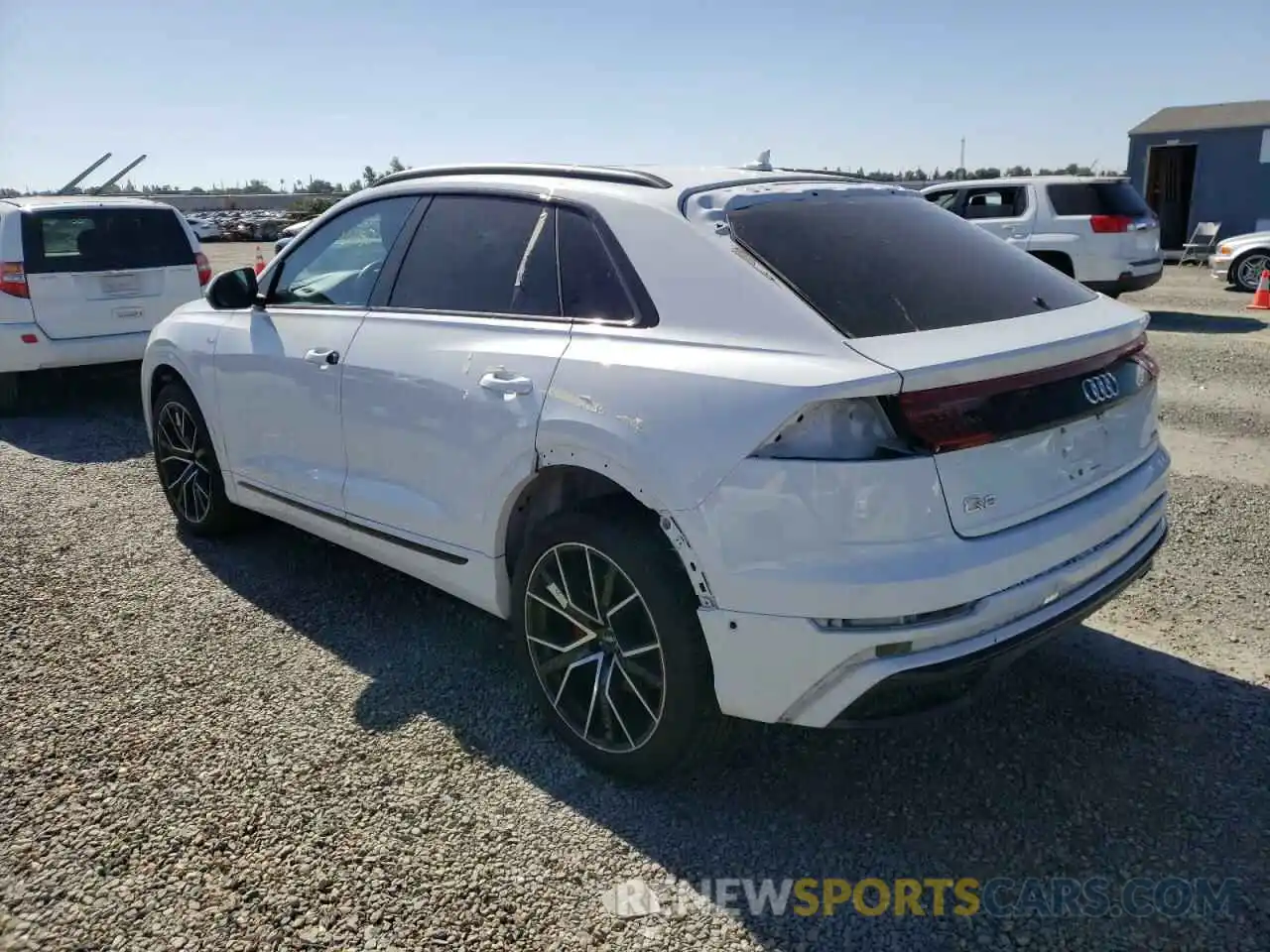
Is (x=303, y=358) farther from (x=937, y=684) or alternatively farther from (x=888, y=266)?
(x=937, y=684)

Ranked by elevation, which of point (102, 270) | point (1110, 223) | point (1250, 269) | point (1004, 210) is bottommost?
point (1250, 269)

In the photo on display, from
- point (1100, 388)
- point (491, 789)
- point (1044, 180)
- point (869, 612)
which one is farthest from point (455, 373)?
point (1044, 180)

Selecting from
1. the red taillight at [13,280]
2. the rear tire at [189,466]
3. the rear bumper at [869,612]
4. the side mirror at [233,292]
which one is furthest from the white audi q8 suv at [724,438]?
the red taillight at [13,280]

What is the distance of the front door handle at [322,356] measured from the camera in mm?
3787

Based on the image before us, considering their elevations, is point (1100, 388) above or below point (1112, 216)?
below

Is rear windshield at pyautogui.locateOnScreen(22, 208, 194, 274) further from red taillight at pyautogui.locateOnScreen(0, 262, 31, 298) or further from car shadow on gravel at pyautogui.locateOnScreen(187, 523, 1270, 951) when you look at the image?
car shadow on gravel at pyautogui.locateOnScreen(187, 523, 1270, 951)

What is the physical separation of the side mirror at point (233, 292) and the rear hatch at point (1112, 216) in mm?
11488

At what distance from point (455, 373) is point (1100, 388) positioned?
197cm

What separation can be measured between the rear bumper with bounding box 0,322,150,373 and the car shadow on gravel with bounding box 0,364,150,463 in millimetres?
479

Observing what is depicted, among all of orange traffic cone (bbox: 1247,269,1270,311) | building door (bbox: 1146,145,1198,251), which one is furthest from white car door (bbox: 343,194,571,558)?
building door (bbox: 1146,145,1198,251)

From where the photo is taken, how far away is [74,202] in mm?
8406

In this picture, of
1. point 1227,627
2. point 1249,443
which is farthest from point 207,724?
point 1249,443

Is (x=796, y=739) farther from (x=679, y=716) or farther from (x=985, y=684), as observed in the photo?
(x=985, y=684)

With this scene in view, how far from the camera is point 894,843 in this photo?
2684 millimetres
